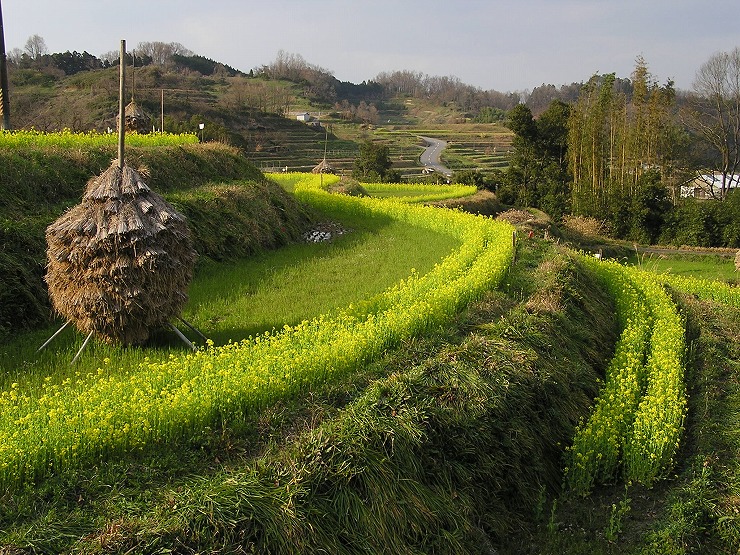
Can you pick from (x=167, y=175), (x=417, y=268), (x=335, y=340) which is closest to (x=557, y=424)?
(x=335, y=340)

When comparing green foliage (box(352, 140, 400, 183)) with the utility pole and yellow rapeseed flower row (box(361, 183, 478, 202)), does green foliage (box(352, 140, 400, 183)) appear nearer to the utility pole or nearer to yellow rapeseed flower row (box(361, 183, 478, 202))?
yellow rapeseed flower row (box(361, 183, 478, 202))

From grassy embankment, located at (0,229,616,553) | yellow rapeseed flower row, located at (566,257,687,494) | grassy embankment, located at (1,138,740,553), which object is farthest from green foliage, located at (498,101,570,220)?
grassy embankment, located at (0,229,616,553)

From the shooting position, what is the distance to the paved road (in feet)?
163

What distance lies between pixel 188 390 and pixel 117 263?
75.3 inches

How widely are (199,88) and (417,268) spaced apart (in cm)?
5494

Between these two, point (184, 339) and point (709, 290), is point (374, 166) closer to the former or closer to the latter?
point (709, 290)

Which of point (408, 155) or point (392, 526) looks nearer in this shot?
point (392, 526)

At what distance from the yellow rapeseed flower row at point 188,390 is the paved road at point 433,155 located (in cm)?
3956

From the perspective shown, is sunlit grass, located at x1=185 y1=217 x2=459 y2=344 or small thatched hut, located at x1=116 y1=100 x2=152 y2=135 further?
small thatched hut, located at x1=116 y1=100 x2=152 y2=135

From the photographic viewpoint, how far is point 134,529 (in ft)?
11.7

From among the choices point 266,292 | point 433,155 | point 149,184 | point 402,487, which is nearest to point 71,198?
point 149,184

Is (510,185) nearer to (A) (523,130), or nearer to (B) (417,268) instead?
(A) (523,130)

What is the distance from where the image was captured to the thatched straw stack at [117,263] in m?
6.17

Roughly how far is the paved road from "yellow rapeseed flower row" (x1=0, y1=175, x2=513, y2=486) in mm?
39561
